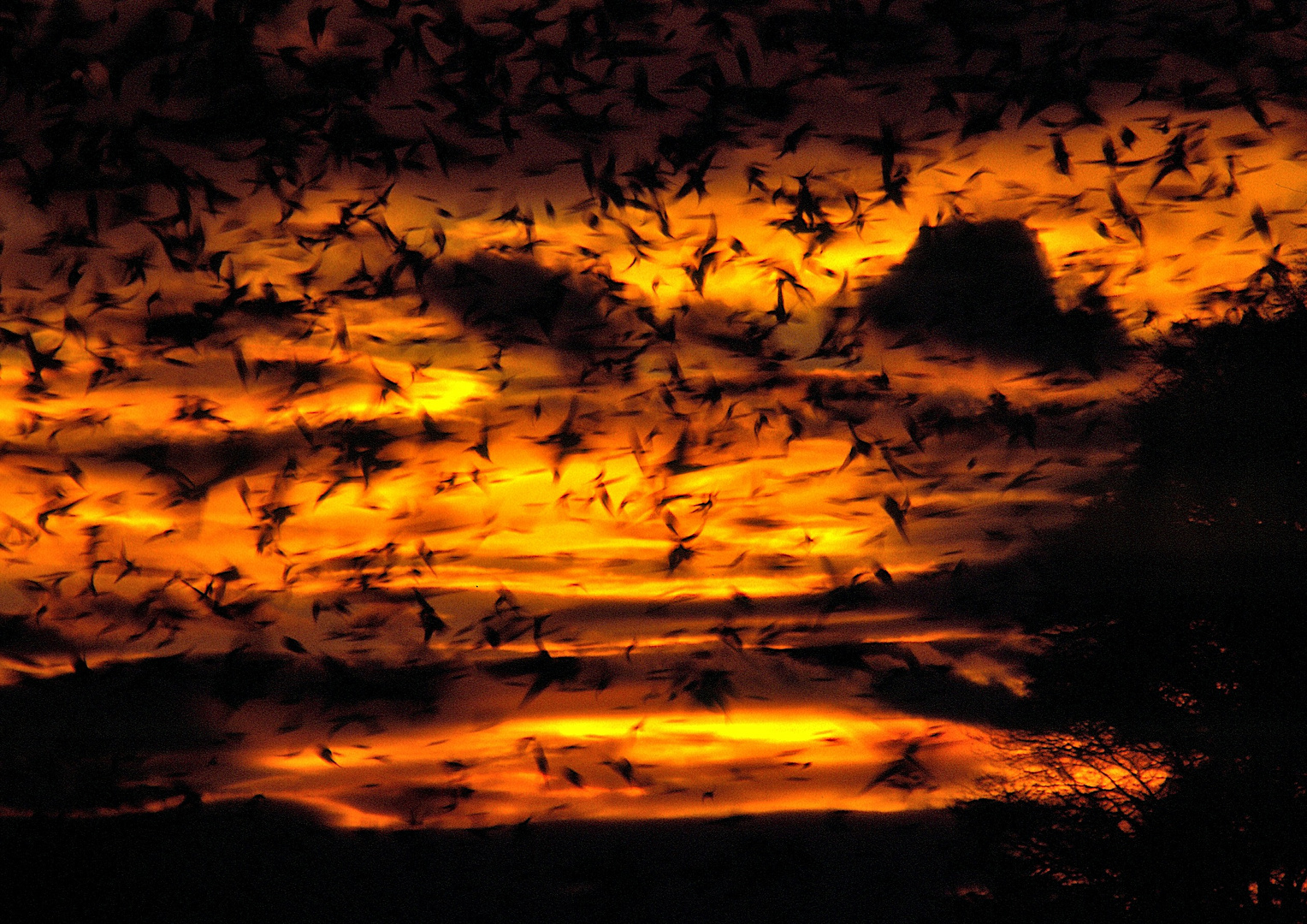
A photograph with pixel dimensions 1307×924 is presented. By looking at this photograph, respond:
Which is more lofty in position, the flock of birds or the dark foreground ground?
the flock of birds

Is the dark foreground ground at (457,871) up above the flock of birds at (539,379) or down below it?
below

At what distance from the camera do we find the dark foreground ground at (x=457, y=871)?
902cm

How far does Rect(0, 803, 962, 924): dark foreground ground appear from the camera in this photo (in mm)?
9023

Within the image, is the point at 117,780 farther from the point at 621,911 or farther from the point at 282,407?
the point at 621,911

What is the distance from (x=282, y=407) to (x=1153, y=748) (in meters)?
7.98

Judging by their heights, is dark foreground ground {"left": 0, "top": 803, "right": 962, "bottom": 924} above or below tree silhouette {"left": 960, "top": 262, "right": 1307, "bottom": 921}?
below

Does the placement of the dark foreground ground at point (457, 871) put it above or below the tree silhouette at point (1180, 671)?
below

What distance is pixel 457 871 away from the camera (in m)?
10.1

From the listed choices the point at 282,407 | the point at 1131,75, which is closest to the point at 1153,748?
the point at 1131,75

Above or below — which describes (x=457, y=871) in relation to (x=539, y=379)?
below

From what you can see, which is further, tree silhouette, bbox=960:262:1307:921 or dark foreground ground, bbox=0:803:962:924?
dark foreground ground, bbox=0:803:962:924

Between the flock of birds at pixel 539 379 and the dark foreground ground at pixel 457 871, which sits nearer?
the flock of birds at pixel 539 379

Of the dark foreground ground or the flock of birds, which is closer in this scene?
the flock of birds

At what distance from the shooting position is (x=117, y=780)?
8.23 m
